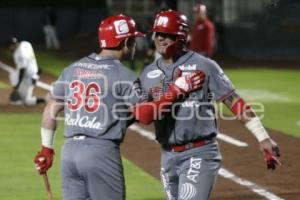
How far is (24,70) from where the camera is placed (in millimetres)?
19328

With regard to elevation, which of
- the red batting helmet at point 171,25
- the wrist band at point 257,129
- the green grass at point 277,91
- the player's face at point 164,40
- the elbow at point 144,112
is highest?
the red batting helmet at point 171,25

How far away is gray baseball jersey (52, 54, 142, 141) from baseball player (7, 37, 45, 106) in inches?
500

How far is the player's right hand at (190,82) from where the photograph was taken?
6590 millimetres

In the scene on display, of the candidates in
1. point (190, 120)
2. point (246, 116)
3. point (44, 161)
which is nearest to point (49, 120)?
point (44, 161)

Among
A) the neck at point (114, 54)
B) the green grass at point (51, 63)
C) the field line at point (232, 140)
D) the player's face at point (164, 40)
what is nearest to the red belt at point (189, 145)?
the player's face at point (164, 40)

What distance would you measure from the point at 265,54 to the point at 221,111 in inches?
679

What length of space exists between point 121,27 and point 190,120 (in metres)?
0.97

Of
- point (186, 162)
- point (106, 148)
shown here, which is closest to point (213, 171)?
point (186, 162)

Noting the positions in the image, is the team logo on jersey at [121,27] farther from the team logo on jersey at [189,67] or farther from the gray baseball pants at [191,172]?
the gray baseball pants at [191,172]

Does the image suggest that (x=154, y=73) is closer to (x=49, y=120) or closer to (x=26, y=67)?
(x=49, y=120)

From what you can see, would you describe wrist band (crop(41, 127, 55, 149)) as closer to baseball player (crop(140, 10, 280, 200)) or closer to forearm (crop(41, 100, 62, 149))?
forearm (crop(41, 100, 62, 149))

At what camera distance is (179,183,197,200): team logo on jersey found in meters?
6.73

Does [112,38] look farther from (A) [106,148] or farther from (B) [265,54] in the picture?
(B) [265,54]

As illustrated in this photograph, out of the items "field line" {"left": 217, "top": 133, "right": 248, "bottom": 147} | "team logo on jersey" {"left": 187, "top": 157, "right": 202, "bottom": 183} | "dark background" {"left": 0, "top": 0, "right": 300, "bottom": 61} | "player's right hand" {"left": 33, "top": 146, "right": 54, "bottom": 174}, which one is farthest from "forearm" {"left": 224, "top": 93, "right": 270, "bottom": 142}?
"dark background" {"left": 0, "top": 0, "right": 300, "bottom": 61}
